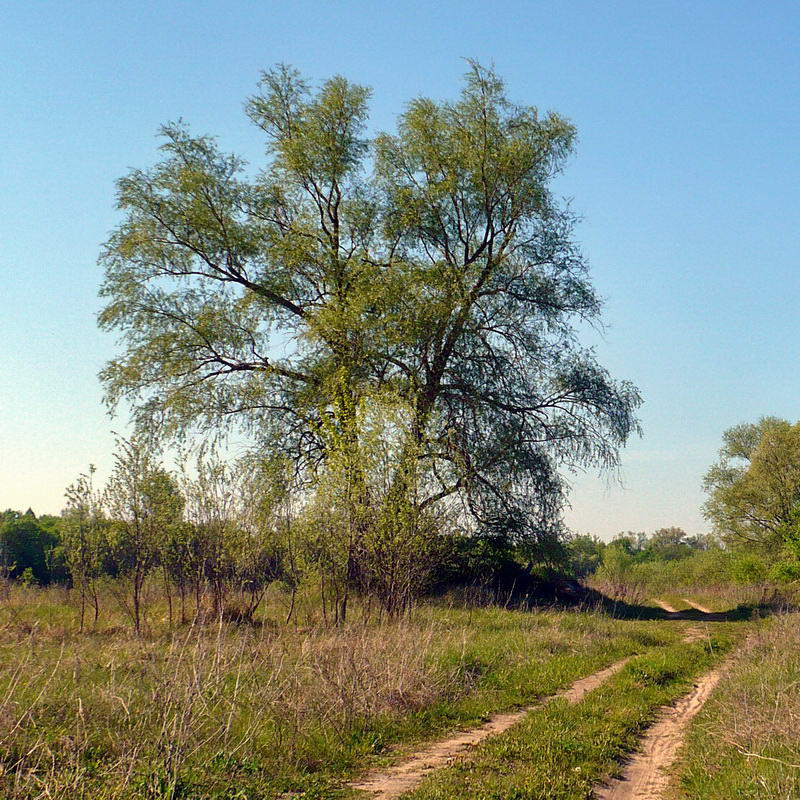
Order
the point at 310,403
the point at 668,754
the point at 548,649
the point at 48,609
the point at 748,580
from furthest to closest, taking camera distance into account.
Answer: the point at 748,580 < the point at 310,403 < the point at 48,609 < the point at 548,649 < the point at 668,754

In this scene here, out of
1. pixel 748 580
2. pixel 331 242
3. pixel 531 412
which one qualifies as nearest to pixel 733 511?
pixel 748 580

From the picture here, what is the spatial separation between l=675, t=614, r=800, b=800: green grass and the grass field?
2.69 ft

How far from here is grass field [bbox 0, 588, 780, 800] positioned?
239 inches

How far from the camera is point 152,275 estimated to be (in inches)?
910

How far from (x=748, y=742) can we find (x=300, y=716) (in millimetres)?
5005

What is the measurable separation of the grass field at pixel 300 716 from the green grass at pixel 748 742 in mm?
820

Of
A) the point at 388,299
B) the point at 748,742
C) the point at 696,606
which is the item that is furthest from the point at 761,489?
the point at 748,742

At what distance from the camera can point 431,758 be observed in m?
7.44

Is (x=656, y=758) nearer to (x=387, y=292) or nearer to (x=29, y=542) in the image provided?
(x=387, y=292)

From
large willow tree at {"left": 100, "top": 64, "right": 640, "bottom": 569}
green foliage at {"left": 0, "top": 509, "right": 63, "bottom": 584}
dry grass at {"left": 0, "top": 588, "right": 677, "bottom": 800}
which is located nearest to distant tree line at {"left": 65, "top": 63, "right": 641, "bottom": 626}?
large willow tree at {"left": 100, "top": 64, "right": 640, "bottom": 569}

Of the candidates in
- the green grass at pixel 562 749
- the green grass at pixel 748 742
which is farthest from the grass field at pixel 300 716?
the green grass at pixel 748 742

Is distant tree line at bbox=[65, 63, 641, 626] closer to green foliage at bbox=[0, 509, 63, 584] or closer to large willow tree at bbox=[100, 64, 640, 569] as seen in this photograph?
large willow tree at bbox=[100, 64, 640, 569]

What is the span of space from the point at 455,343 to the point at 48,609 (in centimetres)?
1491

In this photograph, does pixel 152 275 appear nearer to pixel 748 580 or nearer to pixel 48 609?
pixel 48 609
